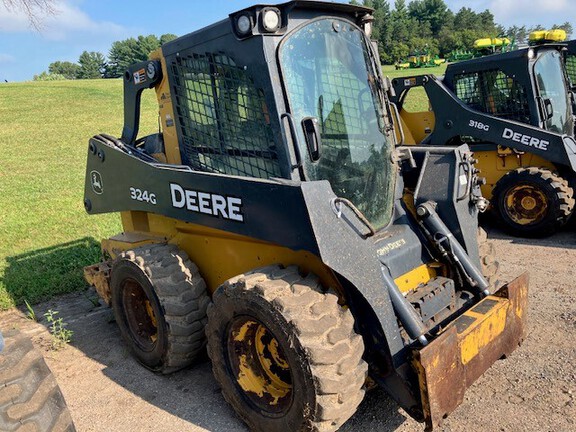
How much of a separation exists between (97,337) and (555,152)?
19.4ft

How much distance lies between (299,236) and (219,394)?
5.07 ft

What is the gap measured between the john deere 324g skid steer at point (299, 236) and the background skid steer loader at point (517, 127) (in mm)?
3231

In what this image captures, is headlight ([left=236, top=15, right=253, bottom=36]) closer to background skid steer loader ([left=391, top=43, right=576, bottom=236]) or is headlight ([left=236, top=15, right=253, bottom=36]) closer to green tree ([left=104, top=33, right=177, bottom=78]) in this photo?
background skid steer loader ([left=391, top=43, right=576, bottom=236])

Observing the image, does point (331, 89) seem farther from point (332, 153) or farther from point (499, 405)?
point (499, 405)

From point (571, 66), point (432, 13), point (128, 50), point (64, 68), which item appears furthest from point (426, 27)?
point (571, 66)

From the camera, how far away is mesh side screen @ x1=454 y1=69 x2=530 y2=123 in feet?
23.3

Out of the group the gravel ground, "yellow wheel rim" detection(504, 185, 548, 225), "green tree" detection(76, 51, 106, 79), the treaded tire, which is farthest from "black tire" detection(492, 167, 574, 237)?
"green tree" detection(76, 51, 106, 79)

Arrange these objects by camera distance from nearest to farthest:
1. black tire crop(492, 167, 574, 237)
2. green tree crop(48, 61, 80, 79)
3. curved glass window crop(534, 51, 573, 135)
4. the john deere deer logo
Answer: the john deere deer logo < black tire crop(492, 167, 574, 237) < curved glass window crop(534, 51, 573, 135) < green tree crop(48, 61, 80, 79)

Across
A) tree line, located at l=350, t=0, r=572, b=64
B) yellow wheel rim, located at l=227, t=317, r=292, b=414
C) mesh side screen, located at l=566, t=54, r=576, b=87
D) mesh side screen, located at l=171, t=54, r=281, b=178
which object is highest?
tree line, located at l=350, t=0, r=572, b=64

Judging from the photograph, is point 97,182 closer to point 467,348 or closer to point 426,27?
point 467,348

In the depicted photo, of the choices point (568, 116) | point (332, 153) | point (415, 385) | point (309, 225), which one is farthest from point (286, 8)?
point (568, 116)

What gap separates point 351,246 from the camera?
2.71 m

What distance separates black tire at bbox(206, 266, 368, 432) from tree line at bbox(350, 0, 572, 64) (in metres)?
74.1

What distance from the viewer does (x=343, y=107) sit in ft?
Answer: 11.0
